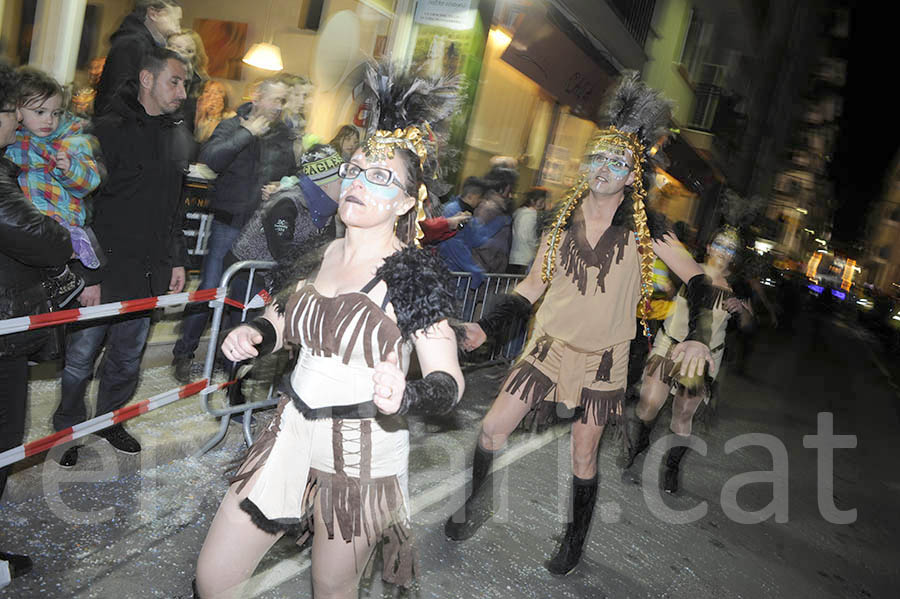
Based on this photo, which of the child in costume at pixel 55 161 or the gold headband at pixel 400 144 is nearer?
the gold headband at pixel 400 144

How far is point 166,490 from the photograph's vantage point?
161 inches

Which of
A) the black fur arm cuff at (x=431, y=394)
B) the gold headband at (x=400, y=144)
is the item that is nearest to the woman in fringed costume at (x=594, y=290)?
the gold headband at (x=400, y=144)

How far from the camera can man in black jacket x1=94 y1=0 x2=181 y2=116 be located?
14.4ft

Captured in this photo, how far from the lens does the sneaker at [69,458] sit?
12.8 ft

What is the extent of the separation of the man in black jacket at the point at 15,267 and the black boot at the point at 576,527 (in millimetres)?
2658

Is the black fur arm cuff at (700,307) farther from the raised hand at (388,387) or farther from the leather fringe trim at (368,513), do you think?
the raised hand at (388,387)

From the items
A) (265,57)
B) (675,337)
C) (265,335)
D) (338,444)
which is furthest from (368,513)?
(265,57)

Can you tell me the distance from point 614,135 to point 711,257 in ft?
9.41

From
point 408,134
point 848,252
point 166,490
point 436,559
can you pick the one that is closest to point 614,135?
point 408,134

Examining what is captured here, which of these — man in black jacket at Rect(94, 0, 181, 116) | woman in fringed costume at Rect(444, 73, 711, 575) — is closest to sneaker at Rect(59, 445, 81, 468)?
man in black jacket at Rect(94, 0, 181, 116)

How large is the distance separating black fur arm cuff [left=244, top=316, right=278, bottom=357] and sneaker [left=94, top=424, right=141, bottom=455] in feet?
6.88

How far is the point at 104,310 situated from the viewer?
3.39 meters

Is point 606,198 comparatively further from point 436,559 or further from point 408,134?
point 436,559

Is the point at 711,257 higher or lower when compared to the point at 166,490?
higher
